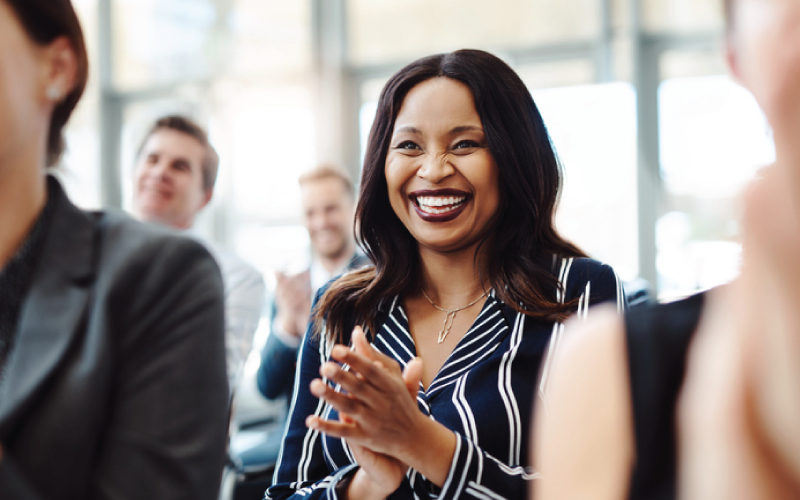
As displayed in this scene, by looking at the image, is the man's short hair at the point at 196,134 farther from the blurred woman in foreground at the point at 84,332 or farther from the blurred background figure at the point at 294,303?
the blurred woman in foreground at the point at 84,332

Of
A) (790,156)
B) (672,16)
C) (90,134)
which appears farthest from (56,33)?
(90,134)

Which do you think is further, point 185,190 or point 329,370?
point 185,190

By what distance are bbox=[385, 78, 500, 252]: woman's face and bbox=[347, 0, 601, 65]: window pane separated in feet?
14.0

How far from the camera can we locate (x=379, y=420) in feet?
3.47

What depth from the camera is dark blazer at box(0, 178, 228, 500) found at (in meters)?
0.79

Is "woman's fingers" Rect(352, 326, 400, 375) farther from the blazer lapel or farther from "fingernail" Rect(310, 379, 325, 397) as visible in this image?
the blazer lapel

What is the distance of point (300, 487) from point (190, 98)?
530cm

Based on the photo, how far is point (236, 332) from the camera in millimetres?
2500

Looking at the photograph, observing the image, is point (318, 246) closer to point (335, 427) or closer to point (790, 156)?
point (335, 427)

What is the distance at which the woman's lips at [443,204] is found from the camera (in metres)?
1.51

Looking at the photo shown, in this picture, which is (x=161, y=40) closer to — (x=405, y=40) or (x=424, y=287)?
(x=405, y=40)

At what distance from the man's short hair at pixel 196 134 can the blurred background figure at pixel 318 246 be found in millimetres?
508

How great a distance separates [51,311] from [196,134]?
210 cm

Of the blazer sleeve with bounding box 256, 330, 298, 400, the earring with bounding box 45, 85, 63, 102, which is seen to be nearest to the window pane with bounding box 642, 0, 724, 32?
the blazer sleeve with bounding box 256, 330, 298, 400
